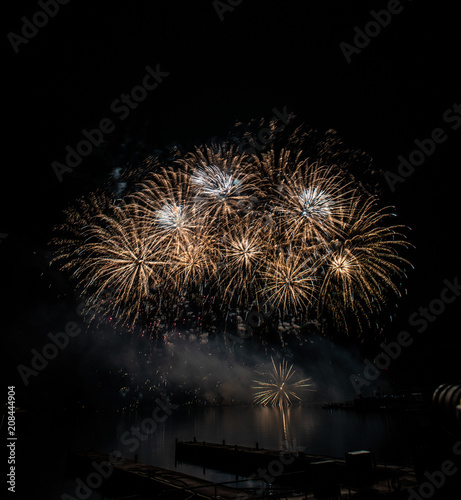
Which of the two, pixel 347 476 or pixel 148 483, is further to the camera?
pixel 148 483

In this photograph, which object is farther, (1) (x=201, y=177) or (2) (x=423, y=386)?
(1) (x=201, y=177)

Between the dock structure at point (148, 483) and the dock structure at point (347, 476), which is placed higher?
the dock structure at point (347, 476)

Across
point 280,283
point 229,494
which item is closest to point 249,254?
point 280,283

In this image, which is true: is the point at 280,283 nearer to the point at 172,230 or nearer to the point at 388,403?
the point at 172,230

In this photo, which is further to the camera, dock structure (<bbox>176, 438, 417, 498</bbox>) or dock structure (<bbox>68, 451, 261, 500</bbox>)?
dock structure (<bbox>68, 451, 261, 500</bbox>)

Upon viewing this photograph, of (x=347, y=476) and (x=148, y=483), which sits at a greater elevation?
(x=347, y=476)

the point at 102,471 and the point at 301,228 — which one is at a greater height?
the point at 301,228

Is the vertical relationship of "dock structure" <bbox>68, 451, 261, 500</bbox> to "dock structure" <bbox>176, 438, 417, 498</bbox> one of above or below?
below

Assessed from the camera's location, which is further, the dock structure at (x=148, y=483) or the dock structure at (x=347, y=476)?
the dock structure at (x=148, y=483)
